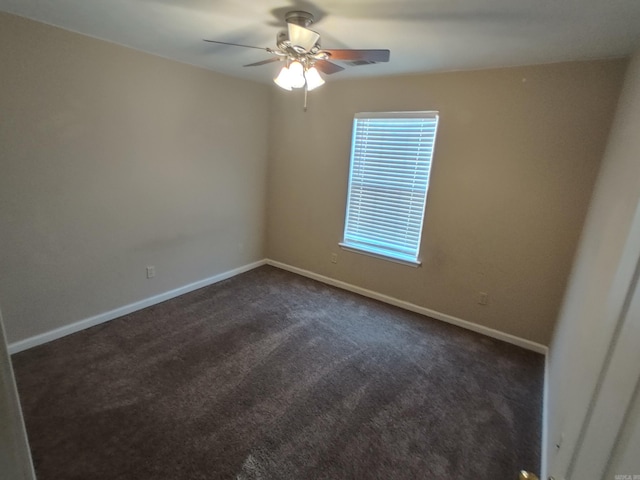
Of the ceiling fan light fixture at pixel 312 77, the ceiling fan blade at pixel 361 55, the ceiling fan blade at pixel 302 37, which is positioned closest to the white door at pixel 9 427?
the ceiling fan blade at pixel 302 37

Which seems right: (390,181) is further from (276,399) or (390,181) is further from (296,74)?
(276,399)

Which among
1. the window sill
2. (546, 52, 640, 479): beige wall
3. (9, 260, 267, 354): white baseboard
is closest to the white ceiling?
(546, 52, 640, 479): beige wall

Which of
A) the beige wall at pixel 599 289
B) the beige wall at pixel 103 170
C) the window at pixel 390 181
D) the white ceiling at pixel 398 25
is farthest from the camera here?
the window at pixel 390 181

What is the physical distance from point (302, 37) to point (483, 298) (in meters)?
2.69

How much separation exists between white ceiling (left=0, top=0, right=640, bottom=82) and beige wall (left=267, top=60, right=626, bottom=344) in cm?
25

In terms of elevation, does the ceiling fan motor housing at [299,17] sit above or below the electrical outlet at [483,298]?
above

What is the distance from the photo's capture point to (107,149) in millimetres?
2658

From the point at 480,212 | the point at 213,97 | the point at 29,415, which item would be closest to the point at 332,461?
the point at 29,415

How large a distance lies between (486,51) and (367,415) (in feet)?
8.68

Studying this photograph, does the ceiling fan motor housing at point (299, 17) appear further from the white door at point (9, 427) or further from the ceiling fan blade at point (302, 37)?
the white door at point (9, 427)

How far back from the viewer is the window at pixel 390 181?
3.18 metres

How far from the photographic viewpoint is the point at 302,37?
1.73 m

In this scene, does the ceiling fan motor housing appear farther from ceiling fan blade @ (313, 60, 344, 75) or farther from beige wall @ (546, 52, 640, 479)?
beige wall @ (546, 52, 640, 479)

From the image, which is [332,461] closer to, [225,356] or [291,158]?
[225,356]
